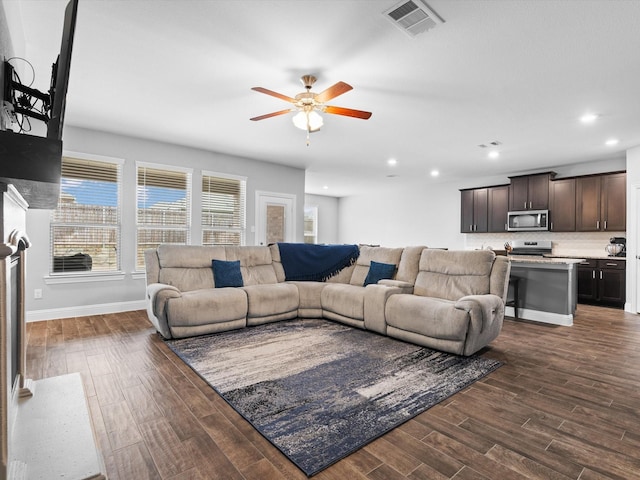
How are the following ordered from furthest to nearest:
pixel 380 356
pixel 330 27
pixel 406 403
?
pixel 380 356 → pixel 330 27 → pixel 406 403

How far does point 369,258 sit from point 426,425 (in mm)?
2892

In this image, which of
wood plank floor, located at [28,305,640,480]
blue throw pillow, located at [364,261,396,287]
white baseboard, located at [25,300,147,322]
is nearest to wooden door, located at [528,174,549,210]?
wood plank floor, located at [28,305,640,480]

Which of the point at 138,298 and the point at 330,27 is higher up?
the point at 330,27

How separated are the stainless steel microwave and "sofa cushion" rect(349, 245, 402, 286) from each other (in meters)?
3.95

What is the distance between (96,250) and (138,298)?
93 cm

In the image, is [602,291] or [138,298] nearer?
[138,298]

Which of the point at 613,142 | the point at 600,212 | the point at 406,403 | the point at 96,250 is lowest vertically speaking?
the point at 406,403

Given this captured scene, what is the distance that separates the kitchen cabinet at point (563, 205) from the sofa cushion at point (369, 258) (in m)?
4.11

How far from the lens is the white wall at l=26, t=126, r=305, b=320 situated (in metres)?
4.50

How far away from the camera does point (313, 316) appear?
4.54 meters

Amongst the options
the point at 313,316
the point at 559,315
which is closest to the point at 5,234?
the point at 313,316

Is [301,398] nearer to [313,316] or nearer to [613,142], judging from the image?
[313,316]

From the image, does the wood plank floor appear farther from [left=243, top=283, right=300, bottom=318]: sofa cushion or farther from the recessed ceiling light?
the recessed ceiling light

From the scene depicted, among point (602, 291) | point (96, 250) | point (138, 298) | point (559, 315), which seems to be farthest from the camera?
point (602, 291)
